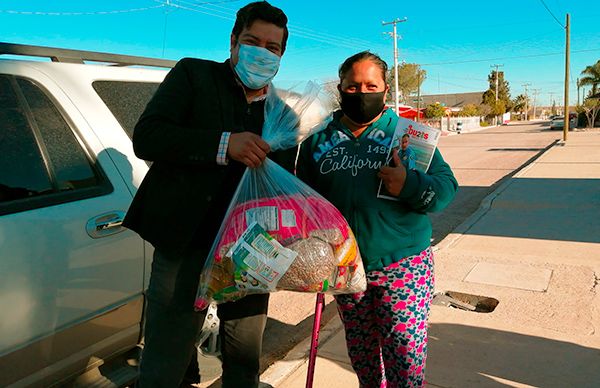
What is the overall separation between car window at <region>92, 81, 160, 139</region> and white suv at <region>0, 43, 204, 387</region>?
1 centimetres

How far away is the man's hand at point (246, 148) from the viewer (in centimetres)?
158

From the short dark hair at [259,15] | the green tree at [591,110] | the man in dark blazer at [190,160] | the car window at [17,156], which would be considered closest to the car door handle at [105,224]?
the car window at [17,156]

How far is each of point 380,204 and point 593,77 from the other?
60.2 m

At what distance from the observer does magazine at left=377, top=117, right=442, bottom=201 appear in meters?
1.92

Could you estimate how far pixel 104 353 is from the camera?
2.13 meters

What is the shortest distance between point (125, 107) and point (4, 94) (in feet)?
2.15

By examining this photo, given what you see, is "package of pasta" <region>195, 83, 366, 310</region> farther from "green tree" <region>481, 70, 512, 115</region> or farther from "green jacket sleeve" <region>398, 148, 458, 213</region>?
"green tree" <region>481, 70, 512, 115</region>

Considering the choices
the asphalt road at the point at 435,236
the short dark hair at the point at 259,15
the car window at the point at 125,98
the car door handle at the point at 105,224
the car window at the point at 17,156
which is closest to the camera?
the short dark hair at the point at 259,15

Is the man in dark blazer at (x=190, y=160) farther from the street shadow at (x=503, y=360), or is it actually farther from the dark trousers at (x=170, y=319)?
the street shadow at (x=503, y=360)

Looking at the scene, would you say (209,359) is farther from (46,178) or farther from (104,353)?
(46,178)

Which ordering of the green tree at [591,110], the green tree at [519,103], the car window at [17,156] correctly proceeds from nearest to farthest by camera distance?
1. the car window at [17,156]
2. the green tree at [591,110]
3. the green tree at [519,103]

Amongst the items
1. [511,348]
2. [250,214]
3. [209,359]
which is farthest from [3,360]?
[511,348]

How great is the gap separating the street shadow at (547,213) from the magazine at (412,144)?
15.3 ft

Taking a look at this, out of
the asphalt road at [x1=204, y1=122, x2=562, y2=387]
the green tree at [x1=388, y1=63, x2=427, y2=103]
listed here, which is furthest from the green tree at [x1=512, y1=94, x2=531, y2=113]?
the asphalt road at [x1=204, y1=122, x2=562, y2=387]
